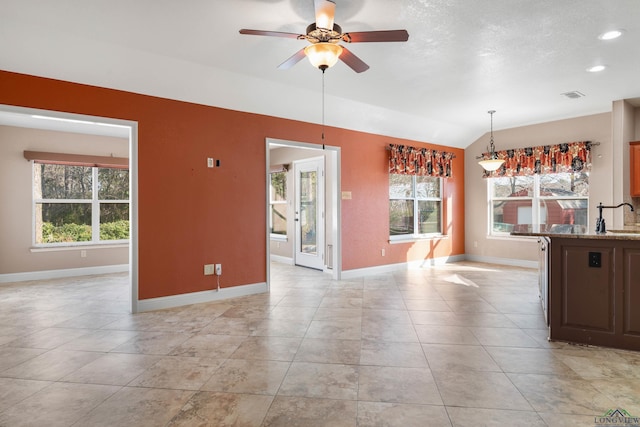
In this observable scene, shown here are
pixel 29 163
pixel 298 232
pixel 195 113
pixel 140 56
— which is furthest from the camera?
pixel 298 232

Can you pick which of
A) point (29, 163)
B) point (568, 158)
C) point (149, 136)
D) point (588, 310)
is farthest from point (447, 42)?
point (29, 163)

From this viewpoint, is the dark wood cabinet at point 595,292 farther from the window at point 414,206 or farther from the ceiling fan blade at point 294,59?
the window at point 414,206

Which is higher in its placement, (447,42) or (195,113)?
(447,42)

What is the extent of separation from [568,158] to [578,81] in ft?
6.61

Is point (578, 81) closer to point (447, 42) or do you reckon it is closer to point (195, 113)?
point (447, 42)

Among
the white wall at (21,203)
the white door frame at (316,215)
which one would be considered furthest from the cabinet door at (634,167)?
the white wall at (21,203)

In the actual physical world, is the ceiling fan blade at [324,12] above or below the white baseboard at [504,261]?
above

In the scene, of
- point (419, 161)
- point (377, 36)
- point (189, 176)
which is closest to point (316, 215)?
point (419, 161)

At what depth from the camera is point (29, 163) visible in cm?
589

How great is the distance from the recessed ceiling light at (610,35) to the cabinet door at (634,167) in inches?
112

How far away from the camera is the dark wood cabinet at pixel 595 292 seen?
2.79m

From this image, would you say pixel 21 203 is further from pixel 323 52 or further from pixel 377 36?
pixel 377 36

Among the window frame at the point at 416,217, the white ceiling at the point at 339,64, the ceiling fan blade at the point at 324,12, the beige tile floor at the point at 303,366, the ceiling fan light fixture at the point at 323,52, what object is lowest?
the beige tile floor at the point at 303,366

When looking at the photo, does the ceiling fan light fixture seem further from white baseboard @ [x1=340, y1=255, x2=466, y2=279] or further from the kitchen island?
white baseboard @ [x1=340, y1=255, x2=466, y2=279]
